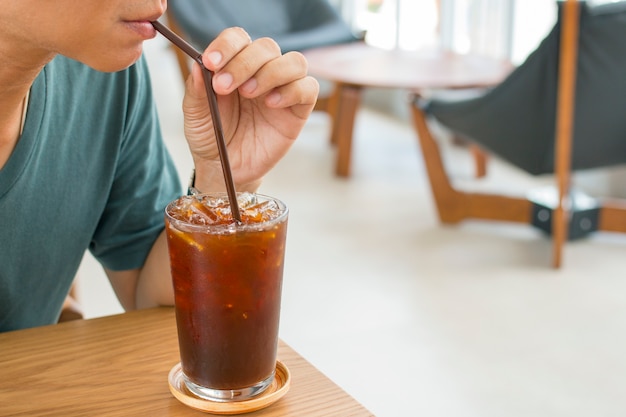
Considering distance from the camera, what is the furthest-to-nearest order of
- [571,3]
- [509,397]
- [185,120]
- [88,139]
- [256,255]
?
Answer: [571,3] < [509,397] < [88,139] < [185,120] < [256,255]

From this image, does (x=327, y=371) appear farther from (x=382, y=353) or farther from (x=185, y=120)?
(x=185, y=120)

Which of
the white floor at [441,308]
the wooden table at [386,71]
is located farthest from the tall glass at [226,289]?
the wooden table at [386,71]

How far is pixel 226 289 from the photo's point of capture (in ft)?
2.57

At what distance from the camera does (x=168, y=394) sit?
0.82 meters

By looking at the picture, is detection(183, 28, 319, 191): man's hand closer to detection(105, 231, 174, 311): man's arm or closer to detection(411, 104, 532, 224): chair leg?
detection(105, 231, 174, 311): man's arm

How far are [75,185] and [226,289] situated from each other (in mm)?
419

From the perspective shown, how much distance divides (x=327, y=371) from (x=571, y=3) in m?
1.42

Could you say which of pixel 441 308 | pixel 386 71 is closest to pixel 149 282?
pixel 441 308

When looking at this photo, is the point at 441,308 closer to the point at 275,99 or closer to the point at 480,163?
the point at 480,163

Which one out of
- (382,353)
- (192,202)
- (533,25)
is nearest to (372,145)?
(533,25)

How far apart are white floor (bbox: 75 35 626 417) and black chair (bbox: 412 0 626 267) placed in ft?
0.40

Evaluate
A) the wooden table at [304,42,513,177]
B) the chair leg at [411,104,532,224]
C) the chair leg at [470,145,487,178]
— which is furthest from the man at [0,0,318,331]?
the chair leg at [470,145,487,178]

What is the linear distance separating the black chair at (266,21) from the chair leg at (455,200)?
51.8 inches

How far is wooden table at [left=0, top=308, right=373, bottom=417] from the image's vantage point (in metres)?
0.79
